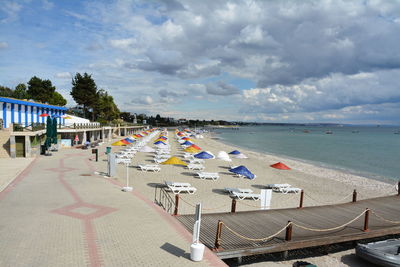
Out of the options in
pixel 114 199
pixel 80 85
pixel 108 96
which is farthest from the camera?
pixel 108 96

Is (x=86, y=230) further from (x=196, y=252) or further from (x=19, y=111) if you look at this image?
(x=19, y=111)

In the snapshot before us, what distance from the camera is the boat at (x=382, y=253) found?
374 inches

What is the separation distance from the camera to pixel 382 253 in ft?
31.8

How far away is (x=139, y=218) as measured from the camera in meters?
10.3

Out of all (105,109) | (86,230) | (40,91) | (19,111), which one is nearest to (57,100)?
(40,91)

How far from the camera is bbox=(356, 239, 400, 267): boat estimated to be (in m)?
9.49

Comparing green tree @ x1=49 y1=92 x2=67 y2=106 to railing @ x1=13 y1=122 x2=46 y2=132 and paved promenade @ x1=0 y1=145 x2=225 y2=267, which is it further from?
paved promenade @ x1=0 y1=145 x2=225 y2=267

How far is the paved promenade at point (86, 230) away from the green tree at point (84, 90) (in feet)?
168

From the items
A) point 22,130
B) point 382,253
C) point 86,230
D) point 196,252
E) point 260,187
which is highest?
point 22,130

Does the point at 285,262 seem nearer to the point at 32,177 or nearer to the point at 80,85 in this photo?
the point at 32,177

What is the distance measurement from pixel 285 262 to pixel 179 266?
5.03 meters

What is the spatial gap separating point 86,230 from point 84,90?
195ft

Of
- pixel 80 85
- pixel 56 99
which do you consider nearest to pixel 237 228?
pixel 80 85

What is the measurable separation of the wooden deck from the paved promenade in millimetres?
1295
